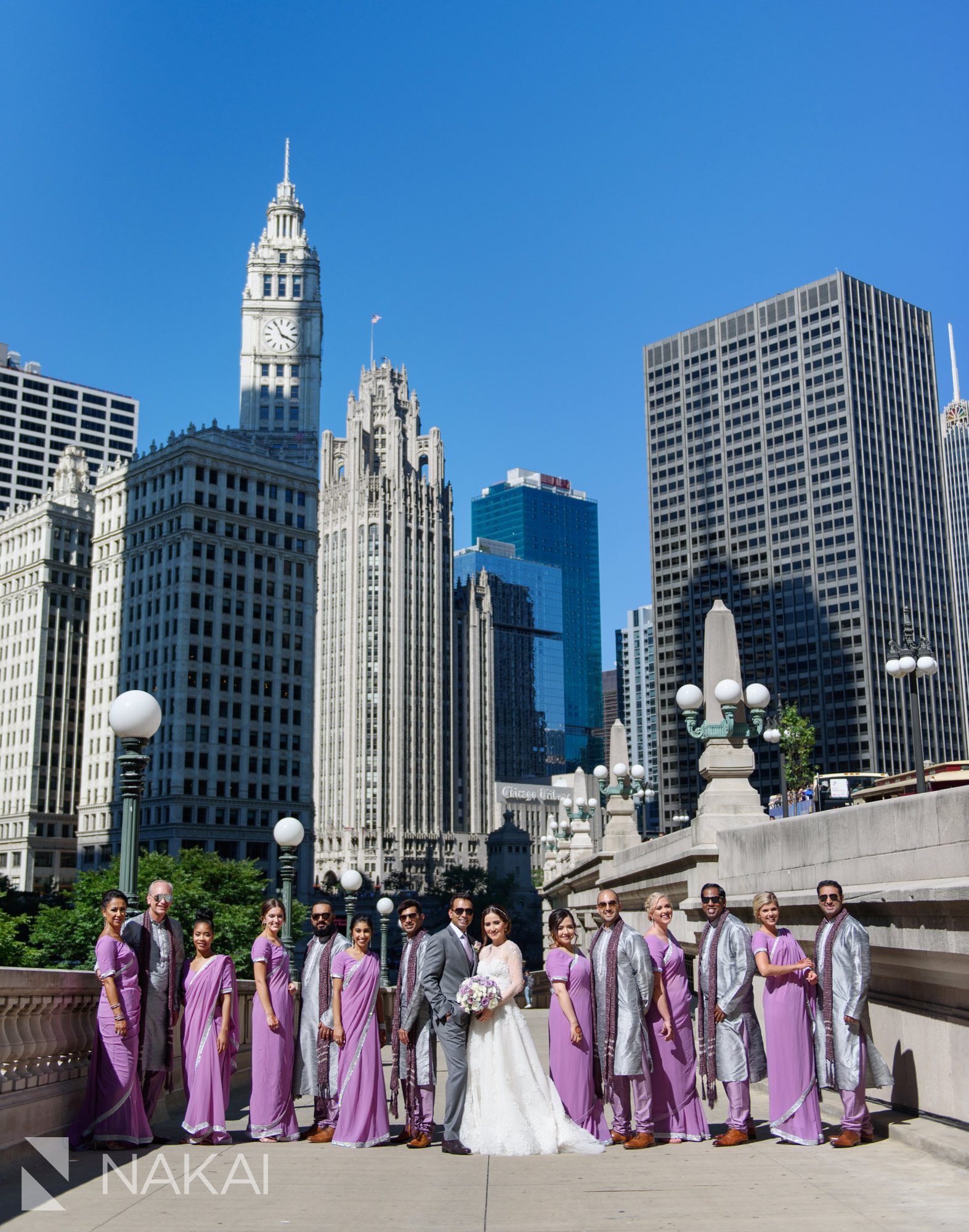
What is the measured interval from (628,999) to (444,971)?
163 centimetres

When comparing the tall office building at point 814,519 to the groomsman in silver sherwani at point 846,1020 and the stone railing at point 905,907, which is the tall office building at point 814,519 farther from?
the groomsman in silver sherwani at point 846,1020

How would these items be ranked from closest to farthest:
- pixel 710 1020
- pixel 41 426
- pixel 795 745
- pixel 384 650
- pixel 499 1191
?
pixel 499 1191
pixel 710 1020
pixel 795 745
pixel 384 650
pixel 41 426

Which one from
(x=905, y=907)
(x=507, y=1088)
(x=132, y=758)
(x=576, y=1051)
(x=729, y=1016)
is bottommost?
(x=507, y=1088)

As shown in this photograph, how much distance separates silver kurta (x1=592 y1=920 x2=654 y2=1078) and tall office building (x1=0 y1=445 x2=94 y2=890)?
11818cm

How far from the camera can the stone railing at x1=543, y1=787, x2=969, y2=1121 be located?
395 inches

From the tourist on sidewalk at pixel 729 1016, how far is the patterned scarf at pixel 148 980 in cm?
480

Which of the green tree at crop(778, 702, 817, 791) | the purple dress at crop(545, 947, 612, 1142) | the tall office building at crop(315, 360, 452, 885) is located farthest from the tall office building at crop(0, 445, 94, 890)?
the purple dress at crop(545, 947, 612, 1142)

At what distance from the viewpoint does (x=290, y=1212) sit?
28.3 ft

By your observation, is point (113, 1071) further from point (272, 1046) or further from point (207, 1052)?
point (272, 1046)

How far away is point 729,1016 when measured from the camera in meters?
11.6

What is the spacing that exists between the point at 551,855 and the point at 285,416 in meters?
112

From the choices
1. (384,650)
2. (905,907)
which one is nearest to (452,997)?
(905,907)

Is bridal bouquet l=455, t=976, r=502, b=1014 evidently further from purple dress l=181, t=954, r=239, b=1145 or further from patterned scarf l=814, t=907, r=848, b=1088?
patterned scarf l=814, t=907, r=848, b=1088

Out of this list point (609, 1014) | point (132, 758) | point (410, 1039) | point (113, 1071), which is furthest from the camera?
point (132, 758)
